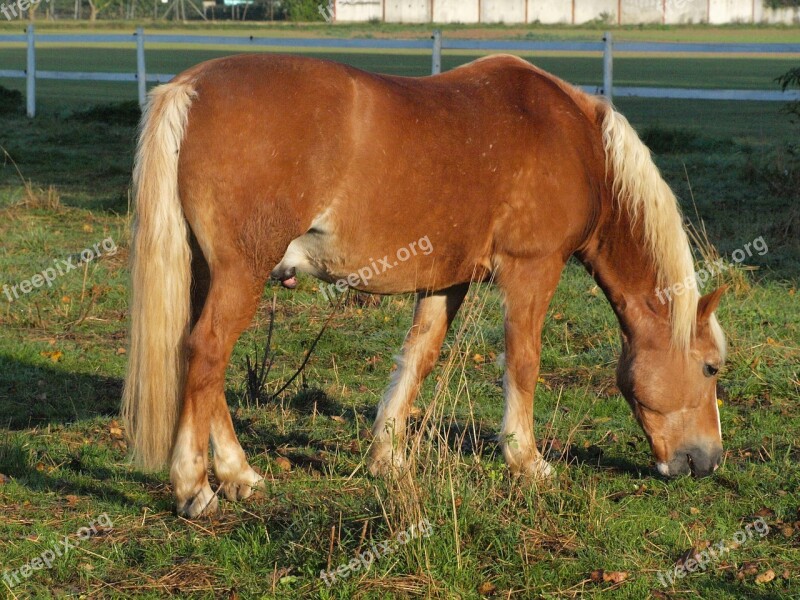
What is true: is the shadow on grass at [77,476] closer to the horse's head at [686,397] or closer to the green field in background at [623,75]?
the horse's head at [686,397]

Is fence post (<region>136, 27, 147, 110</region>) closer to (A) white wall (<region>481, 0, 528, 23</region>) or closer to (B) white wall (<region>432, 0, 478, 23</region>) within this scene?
(B) white wall (<region>432, 0, 478, 23</region>)

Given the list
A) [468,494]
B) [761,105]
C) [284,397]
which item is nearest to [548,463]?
[468,494]

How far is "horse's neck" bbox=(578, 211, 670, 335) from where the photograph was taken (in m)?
4.70

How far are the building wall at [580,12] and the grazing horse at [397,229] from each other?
57.1 metres

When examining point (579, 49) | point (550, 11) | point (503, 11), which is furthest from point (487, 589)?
point (550, 11)

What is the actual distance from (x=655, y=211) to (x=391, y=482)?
6.06 ft

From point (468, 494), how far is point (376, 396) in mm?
2135

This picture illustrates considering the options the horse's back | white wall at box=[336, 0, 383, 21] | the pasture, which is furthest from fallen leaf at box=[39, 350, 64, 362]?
white wall at box=[336, 0, 383, 21]

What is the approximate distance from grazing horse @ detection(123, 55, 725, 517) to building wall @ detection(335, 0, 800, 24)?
5708 cm

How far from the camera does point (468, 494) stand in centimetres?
381

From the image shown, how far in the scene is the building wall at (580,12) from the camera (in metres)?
60.0

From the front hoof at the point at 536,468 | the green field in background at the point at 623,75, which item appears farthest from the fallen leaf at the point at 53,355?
the green field in background at the point at 623,75

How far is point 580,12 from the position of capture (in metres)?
62.4

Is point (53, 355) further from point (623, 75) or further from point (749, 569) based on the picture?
point (623, 75)
